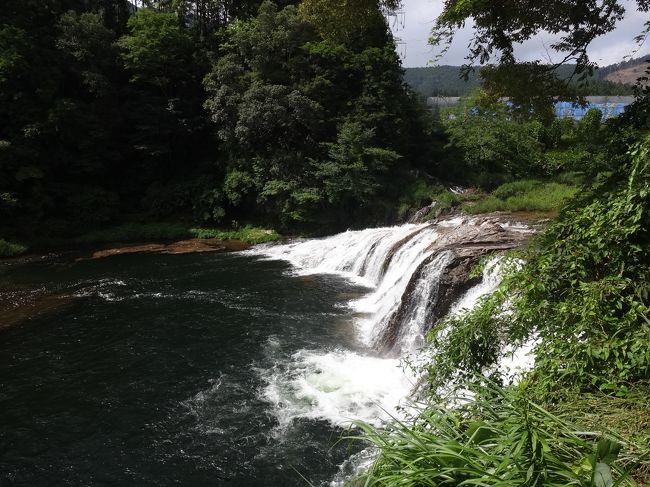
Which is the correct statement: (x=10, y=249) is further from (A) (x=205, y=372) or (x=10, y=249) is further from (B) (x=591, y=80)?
(B) (x=591, y=80)

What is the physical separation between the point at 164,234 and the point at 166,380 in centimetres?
1402

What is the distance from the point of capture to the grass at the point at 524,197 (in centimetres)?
1611

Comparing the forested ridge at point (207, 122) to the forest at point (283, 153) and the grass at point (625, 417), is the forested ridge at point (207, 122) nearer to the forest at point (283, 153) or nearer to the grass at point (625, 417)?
the forest at point (283, 153)

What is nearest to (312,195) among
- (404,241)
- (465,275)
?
(404,241)

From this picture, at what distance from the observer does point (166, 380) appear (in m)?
8.19

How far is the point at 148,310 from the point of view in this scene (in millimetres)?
11828

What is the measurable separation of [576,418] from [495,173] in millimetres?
20840

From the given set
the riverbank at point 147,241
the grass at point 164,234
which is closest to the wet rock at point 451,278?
the riverbank at point 147,241

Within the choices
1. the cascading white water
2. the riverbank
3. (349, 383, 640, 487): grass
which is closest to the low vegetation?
(349, 383, 640, 487): grass

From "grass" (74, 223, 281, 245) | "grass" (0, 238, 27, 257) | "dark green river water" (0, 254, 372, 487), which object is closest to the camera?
"dark green river water" (0, 254, 372, 487)

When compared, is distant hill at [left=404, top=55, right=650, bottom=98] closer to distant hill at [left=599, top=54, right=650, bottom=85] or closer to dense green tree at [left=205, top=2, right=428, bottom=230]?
distant hill at [left=599, top=54, right=650, bottom=85]

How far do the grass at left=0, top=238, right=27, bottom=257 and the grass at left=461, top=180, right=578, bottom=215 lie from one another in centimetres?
1874

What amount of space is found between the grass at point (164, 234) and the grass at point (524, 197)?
9.26 metres

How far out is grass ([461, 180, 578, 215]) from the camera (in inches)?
634
